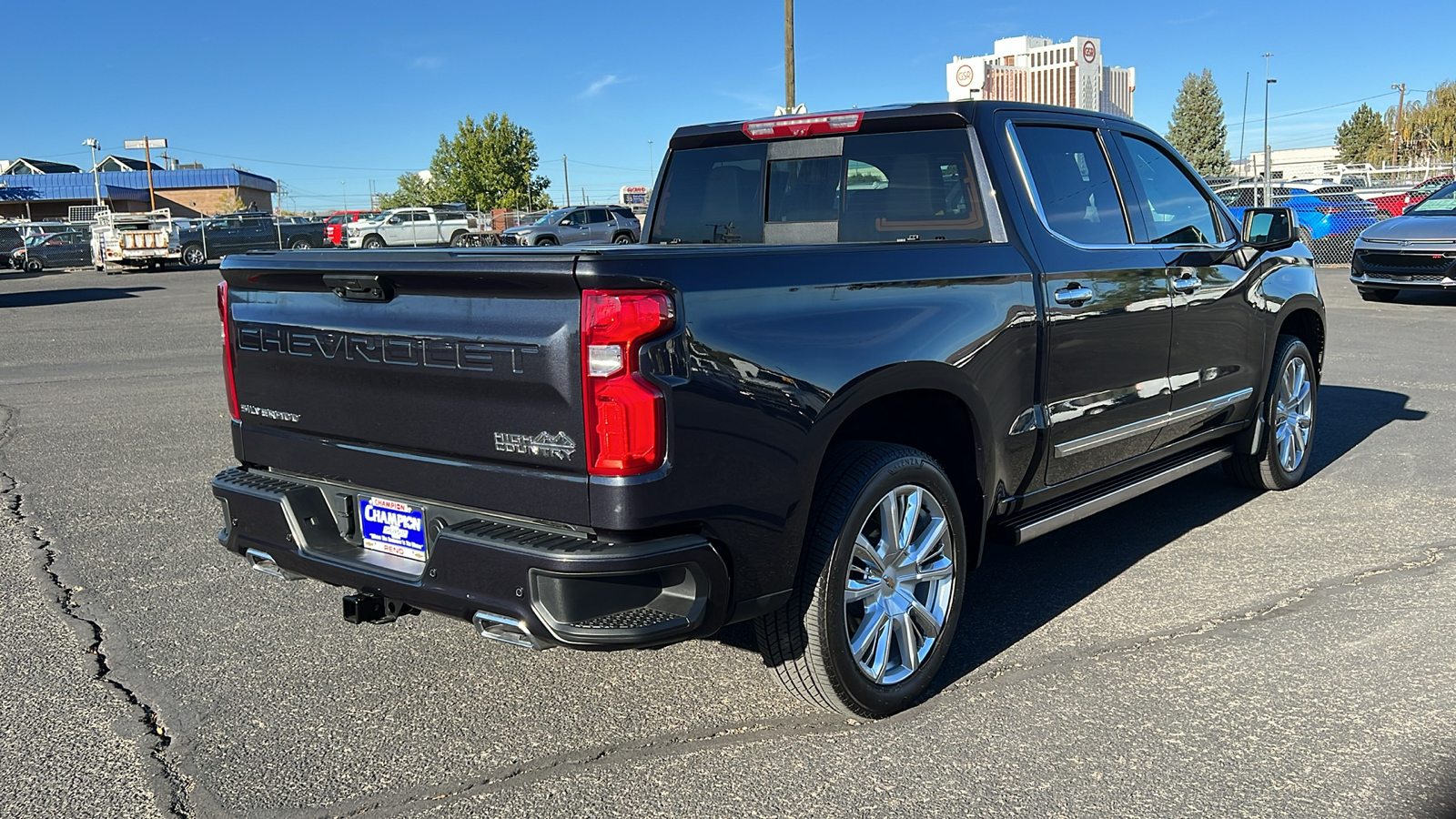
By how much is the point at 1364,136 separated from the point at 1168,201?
102 m

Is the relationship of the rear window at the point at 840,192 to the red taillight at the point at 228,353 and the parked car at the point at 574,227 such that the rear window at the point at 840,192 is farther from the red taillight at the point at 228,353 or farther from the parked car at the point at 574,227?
the parked car at the point at 574,227

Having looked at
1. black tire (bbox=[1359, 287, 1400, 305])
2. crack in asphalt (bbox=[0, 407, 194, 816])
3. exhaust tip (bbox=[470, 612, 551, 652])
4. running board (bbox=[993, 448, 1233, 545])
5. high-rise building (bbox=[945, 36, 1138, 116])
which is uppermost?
high-rise building (bbox=[945, 36, 1138, 116])

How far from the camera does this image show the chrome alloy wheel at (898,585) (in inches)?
139

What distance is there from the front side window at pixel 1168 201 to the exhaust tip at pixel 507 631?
3226 millimetres

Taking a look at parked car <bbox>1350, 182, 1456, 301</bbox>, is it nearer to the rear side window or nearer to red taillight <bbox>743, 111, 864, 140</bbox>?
the rear side window

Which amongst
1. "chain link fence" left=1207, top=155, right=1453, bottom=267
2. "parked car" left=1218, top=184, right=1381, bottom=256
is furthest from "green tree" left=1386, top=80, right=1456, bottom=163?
"parked car" left=1218, top=184, right=1381, bottom=256

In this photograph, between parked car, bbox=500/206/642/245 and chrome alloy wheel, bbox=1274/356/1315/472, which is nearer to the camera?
chrome alloy wheel, bbox=1274/356/1315/472

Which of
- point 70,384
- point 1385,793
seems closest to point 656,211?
point 1385,793

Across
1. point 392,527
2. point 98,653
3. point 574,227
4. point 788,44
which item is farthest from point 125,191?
point 392,527

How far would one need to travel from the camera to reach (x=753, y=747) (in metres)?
3.39

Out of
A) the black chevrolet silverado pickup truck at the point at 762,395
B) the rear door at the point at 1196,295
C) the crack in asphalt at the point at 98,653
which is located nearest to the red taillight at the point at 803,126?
the black chevrolet silverado pickup truck at the point at 762,395

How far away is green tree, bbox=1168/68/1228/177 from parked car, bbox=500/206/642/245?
244 feet

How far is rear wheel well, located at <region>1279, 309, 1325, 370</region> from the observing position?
6305 mm

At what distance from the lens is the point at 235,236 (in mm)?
40844
